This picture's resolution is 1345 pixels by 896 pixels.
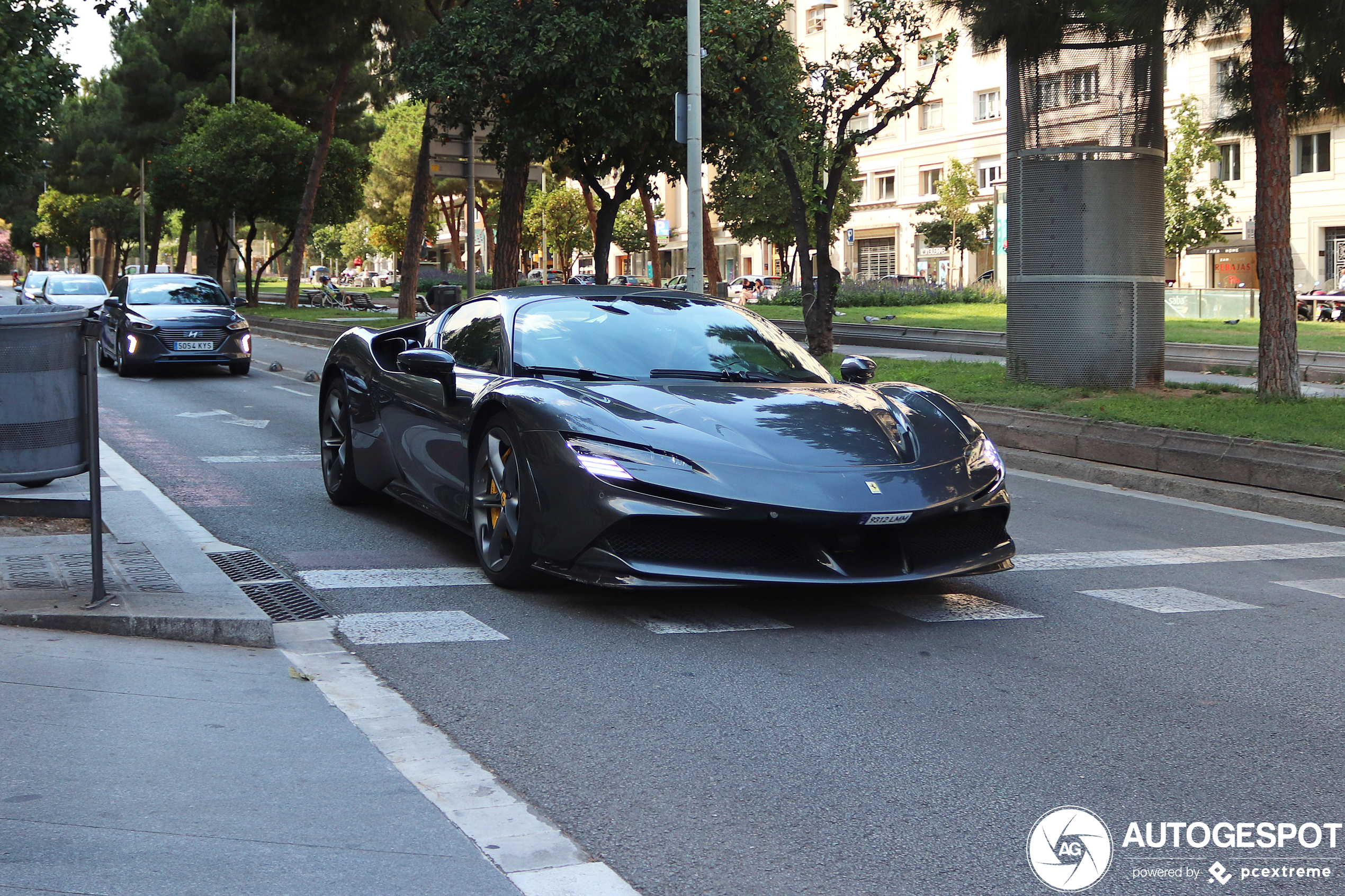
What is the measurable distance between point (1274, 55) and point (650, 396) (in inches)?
352

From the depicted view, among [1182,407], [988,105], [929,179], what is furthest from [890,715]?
[929,179]

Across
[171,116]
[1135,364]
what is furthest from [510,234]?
[171,116]

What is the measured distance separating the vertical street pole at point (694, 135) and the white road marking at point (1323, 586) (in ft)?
39.2

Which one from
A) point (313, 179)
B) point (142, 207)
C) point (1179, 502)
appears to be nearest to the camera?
point (1179, 502)

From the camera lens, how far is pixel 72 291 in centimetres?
3177

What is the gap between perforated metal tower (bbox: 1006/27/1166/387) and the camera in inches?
552

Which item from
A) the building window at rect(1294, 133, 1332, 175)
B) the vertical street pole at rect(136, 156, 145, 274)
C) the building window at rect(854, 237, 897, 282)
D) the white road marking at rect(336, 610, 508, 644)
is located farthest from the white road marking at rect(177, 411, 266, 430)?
the building window at rect(854, 237, 897, 282)

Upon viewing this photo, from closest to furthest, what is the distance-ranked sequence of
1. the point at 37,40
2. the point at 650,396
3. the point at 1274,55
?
the point at 650,396 → the point at 1274,55 → the point at 37,40

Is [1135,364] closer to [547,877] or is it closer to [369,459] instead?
[369,459]

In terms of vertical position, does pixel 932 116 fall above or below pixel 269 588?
above

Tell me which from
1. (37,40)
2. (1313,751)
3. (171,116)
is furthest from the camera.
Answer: (171,116)

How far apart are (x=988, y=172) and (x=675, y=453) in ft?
204

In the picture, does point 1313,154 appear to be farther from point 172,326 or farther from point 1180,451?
point 1180,451

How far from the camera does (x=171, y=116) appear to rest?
53094 mm
